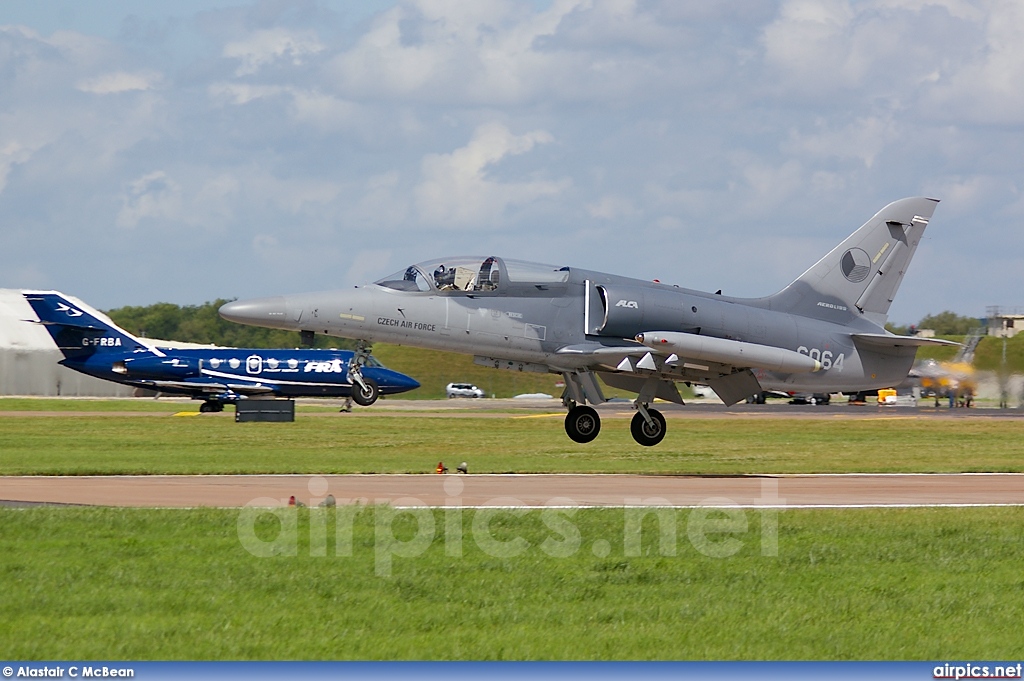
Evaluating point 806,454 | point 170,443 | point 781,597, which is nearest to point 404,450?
point 170,443

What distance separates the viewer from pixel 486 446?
41.9 meters

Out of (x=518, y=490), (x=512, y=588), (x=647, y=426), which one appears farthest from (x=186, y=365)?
(x=512, y=588)

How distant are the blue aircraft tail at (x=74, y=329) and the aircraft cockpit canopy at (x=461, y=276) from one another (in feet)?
153

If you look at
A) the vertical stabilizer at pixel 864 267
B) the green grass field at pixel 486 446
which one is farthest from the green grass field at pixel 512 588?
the green grass field at pixel 486 446

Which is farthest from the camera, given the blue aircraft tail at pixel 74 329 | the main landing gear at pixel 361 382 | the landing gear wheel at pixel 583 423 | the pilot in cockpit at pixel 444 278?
the blue aircraft tail at pixel 74 329

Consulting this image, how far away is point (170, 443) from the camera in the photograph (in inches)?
1667

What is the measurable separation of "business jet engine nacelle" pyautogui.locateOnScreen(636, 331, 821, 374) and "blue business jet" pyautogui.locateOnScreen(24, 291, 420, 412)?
4196 centimetres

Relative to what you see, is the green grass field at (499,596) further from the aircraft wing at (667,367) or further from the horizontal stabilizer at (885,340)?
the horizontal stabilizer at (885,340)

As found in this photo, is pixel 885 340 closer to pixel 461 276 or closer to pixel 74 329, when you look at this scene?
pixel 461 276

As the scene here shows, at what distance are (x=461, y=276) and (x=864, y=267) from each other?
Result: 9157 millimetres

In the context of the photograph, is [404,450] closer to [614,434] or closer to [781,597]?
[614,434]

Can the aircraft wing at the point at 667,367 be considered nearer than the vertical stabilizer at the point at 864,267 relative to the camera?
Yes

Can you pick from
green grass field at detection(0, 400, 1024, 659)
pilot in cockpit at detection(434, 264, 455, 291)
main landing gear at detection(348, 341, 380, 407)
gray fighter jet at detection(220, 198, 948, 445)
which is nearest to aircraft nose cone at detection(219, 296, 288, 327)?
gray fighter jet at detection(220, 198, 948, 445)

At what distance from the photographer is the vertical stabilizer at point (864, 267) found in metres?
26.9
